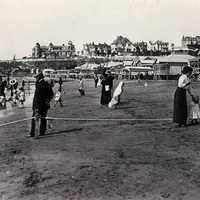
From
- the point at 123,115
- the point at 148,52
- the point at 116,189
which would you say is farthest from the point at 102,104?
the point at 148,52

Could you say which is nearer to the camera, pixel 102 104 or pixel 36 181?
pixel 36 181

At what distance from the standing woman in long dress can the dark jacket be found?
320 cm

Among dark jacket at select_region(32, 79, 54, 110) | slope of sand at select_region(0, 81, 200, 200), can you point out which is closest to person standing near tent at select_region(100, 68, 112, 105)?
slope of sand at select_region(0, 81, 200, 200)

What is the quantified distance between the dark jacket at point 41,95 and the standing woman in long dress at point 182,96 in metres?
3.20

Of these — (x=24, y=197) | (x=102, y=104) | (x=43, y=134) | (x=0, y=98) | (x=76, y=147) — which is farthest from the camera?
(x=0, y=98)

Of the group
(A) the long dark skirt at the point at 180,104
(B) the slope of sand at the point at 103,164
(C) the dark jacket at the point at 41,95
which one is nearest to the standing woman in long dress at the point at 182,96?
(A) the long dark skirt at the point at 180,104

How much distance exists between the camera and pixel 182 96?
10570mm

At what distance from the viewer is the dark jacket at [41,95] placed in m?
10.4

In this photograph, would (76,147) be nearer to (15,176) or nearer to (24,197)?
(15,176)

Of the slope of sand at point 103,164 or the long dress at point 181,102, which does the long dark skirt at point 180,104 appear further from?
the slope of sand at point 103,164

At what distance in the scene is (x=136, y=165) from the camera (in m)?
7.02

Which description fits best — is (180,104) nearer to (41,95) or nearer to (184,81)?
(184,81)

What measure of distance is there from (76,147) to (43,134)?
2.04m

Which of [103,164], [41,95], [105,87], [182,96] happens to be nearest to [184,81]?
[182,96]
